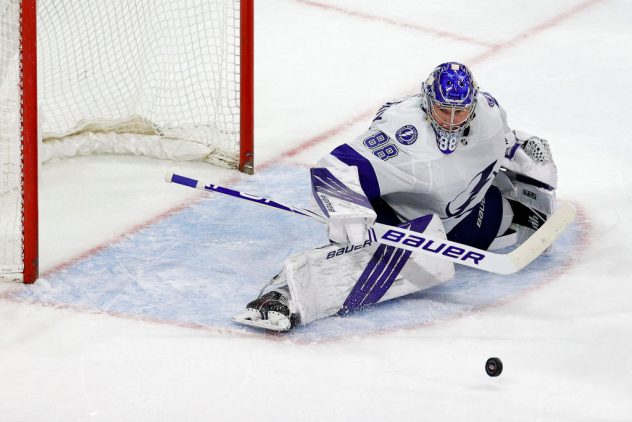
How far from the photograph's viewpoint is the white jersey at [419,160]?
4.58 meters

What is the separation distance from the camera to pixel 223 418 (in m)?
3.93

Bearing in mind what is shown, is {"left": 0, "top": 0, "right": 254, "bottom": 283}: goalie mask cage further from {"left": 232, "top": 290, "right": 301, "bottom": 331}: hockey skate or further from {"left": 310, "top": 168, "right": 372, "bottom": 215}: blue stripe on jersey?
{"left": 232, "top": 290, "right": 301, "bottom": 331}: hockey skate

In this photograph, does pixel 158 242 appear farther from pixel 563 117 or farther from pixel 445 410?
pixel 563 117

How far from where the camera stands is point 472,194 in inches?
188

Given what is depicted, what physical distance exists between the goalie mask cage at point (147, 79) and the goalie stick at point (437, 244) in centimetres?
110

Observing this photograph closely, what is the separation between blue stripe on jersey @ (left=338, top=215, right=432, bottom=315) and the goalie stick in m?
0.04

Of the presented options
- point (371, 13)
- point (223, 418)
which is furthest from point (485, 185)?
point (371, 13)

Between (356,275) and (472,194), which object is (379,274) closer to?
(356,275)

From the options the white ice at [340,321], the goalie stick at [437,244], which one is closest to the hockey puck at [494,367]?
the white ice at [340,321]

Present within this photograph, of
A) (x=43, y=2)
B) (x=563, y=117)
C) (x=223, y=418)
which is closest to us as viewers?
(x=223, y=418)

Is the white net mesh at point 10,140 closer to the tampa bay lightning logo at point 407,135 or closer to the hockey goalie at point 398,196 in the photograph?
the hockey goalie at point 398,196

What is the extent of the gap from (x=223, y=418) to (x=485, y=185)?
129cm

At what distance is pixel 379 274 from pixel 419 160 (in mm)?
358

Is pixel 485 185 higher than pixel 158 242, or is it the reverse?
pixel 485 185
